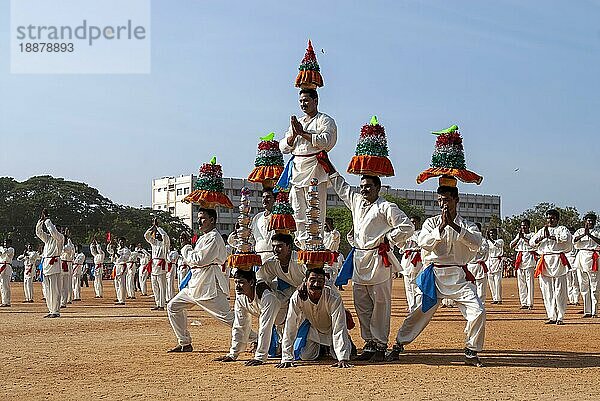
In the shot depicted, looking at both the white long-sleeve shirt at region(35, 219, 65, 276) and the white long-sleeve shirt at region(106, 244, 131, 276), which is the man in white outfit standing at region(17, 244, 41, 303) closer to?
the white long-sleeve shirt at region(106, 244, 131, 276)

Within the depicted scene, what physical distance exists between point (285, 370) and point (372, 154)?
3.06m

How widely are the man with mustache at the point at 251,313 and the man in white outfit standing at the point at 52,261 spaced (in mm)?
10725

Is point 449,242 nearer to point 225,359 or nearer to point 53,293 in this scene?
point 225,359

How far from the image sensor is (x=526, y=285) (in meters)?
22.9

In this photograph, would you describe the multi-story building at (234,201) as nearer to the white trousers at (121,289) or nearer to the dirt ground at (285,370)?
the white trousers at (121,289)

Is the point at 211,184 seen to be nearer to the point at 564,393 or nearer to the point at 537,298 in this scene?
the point at 564,393

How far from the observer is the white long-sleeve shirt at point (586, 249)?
18.9m

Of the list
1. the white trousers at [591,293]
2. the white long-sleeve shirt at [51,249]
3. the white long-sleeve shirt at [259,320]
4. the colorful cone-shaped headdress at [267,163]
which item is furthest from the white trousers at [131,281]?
the white long-sleeve shirt at [259,320]

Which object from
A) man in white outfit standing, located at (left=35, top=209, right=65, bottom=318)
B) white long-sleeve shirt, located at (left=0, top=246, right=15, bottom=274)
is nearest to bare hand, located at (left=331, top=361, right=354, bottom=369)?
man in white outfit standing, located at (left=35, top=209, right=65, bottom=318)

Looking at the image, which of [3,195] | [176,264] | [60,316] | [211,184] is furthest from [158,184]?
[211,184]

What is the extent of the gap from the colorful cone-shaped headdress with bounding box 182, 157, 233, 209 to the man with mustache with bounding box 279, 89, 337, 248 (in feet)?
3.89

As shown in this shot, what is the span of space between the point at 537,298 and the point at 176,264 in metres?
12.8

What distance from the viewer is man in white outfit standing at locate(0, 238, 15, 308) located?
1034 inches

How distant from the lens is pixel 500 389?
823 centimetres
